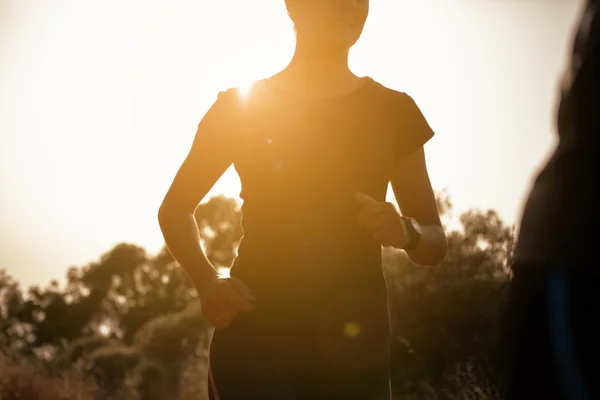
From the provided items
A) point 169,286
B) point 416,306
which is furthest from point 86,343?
point 416,306

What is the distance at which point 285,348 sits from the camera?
182cm

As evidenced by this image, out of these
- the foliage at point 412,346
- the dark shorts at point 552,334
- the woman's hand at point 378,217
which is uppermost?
the foliage at point 412,346

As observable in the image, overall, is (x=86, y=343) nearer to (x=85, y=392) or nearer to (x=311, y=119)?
(x=85, y=392)

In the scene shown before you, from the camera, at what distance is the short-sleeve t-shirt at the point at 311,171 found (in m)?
1.87

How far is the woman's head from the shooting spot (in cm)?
202

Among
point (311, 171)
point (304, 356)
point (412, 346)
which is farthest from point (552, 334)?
point (412, 346)

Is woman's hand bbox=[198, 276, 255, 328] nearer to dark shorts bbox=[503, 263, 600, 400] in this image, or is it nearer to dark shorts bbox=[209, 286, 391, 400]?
dark shorts bbox=[209, 286, 391, 400]

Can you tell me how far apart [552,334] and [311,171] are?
1211 mm

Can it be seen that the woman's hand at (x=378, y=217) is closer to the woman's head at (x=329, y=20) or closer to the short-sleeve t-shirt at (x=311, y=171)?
the short-sleeve t-shirt at (x=311, y=171)

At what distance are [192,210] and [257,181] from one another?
0.94 feet

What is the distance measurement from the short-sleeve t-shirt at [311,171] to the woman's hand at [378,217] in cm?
20

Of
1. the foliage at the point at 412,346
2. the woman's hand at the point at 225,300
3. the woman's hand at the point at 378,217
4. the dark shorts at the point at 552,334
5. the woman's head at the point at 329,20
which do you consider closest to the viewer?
the dark shorts at the point at 552,334

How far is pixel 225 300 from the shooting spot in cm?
178

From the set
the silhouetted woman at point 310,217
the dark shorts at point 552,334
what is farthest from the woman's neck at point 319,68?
the dark shorts at point 552,334
